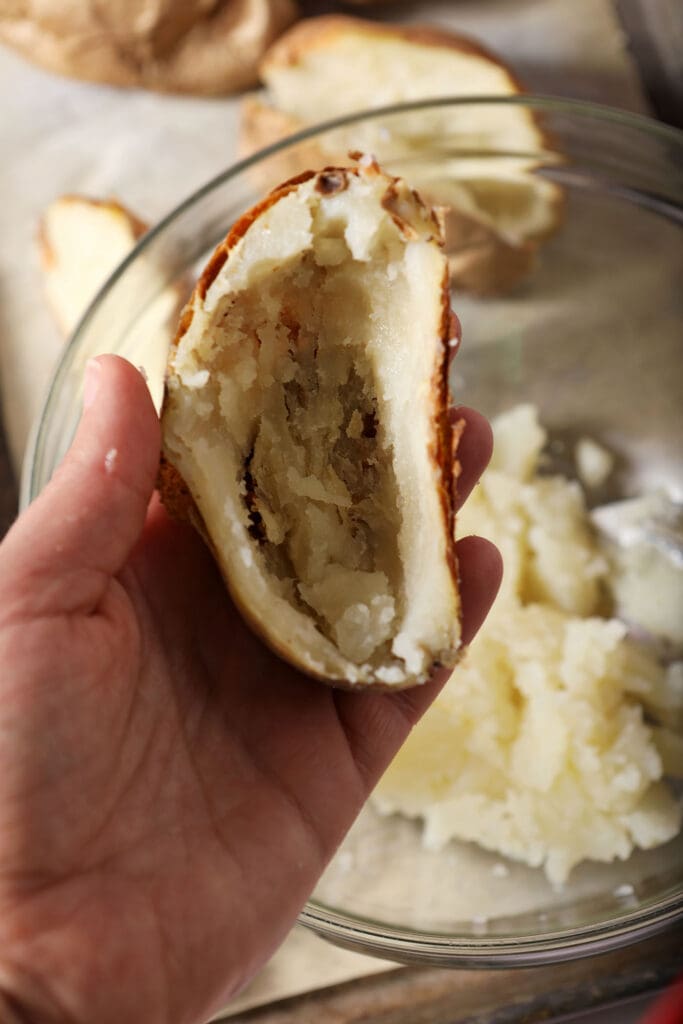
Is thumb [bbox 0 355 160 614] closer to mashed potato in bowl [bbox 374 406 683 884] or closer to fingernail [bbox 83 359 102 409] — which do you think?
fingernail [bbox 83 359 102 409]

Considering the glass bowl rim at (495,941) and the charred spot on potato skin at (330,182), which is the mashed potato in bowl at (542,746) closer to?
the glass bowl rim at (495,941)

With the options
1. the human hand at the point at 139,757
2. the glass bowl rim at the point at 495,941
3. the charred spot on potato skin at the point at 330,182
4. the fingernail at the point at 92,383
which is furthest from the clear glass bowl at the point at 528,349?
the charred spot on potato skin at the point at 330,182

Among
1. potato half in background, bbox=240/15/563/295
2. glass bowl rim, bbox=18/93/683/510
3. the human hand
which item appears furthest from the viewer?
potato half in background, bbox=240/15/563/295

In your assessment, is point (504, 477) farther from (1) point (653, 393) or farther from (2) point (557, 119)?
(2) point (557, 119)

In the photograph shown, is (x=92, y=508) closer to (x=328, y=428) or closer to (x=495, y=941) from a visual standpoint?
(x=328, y=428)

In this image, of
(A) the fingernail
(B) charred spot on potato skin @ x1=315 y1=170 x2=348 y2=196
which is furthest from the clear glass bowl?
(B) charred spot on potato skin @ x1=315 y1=170 x2=348 y2=196

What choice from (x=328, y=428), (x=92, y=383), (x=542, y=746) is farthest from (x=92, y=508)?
(x=542, y=746)

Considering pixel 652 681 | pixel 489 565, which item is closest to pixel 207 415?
pixel 489 565
